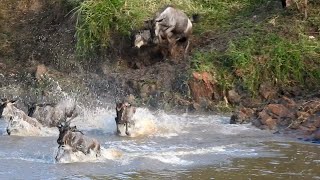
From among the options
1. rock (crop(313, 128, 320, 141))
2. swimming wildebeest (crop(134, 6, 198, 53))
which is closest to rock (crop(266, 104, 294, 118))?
rock (crop(313, 128, 320, 141))

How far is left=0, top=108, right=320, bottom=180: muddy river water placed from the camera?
7051 mm

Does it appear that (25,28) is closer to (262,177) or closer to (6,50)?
(6,50)

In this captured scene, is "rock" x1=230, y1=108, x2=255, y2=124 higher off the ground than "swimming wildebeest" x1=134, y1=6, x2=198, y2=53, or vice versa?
"swimming wildebeest" x1=134, y1=6, x2=198, y2=53

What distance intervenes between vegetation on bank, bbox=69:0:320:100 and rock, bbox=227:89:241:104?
207 millimetres

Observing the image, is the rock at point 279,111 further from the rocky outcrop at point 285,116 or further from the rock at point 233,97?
the rock at point 233,97

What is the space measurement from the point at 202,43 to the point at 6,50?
414 cm

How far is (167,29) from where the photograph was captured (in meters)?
13.3

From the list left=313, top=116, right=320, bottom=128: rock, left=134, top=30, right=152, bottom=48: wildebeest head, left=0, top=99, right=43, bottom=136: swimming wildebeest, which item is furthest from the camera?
left=134, top=30, right=152, bottom=48: wildebeest head

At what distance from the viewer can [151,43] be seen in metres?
13.5

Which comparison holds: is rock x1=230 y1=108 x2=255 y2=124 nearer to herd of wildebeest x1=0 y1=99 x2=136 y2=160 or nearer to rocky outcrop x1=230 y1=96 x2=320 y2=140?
rocky outcrop x1=230 y1=96 x2=320 y2=140

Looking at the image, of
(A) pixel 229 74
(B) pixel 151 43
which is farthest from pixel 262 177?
(B) pixel 151 43

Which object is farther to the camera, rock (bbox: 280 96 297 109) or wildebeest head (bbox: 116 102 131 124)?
rock (bbox: 280 96 297 109)

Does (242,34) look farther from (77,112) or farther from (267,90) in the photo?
(77,112)

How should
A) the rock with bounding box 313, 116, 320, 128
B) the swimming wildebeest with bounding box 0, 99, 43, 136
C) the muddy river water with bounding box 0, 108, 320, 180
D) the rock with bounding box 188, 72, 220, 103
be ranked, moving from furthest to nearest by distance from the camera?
the rock with bounding box 188, 72, 220, 103
the rock with bounding box 313, 116, 320, 128
the swimming wildebeest with bounding box 0, 99, 43, 136
the muddy river water with bounding box 0, 108, 320, 180
